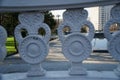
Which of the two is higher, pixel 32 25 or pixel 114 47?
pixel 32 25

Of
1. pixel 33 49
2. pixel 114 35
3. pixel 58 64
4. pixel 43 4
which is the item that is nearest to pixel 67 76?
pixel 33 49

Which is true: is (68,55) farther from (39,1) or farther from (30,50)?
(39,1)

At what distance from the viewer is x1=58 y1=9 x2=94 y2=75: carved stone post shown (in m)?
7.87

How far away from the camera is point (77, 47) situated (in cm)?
794

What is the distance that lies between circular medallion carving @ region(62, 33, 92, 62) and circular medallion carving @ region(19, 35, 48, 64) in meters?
0.54

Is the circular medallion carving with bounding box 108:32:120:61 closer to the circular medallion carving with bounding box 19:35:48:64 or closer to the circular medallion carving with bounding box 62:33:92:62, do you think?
the circular medallion carving with bounding box 62:33:92:62

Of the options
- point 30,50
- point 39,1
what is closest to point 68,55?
point 30,50

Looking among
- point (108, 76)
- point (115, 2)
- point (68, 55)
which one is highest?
point (115, 2)

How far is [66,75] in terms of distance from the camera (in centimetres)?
802

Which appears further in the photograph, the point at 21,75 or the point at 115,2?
the point at 21,75

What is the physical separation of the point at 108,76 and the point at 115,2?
1860mm

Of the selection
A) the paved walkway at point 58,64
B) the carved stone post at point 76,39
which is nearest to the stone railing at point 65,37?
the carved stone post at point 76,39

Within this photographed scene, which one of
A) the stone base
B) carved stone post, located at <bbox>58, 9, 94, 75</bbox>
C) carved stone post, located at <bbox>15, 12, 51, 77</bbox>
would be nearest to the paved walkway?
the stone base

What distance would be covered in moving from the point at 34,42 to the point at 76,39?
1.06m
